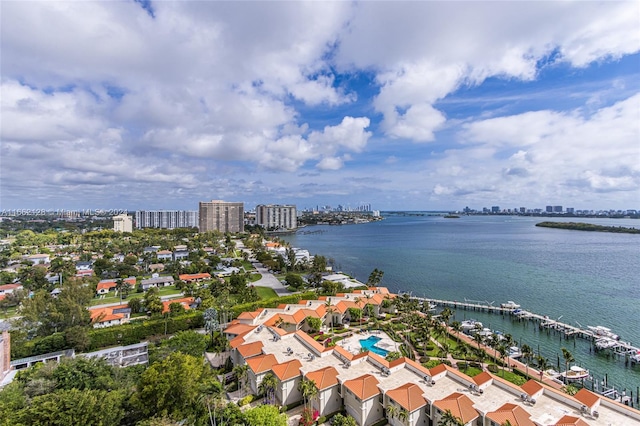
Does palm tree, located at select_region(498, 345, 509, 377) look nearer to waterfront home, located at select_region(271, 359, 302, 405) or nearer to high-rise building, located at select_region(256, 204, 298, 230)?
waterfront home, located at select_region(271, 359, 302, 405)

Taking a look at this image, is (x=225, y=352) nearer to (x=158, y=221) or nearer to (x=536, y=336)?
(x=536, y=336)

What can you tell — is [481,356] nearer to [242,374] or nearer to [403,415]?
[403,415]

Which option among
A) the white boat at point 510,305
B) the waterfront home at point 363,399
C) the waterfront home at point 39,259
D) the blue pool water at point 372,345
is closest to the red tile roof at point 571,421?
the waterfront home at point 363,399

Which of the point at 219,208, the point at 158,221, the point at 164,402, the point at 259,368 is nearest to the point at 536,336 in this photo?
the point at 259,368

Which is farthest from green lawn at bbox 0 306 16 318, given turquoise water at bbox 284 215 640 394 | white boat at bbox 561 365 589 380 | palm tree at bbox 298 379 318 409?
white boat at bbox 561 365 589 380

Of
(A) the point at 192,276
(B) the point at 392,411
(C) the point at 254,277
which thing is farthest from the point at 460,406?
(A) the point at 192,276
